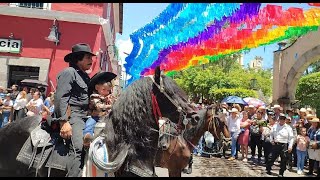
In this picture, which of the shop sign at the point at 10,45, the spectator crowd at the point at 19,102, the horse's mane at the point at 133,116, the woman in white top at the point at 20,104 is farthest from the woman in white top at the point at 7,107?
the horse's mane at the point at 133,116

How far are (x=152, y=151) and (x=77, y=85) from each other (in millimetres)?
1131

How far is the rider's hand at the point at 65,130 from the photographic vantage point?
11.3ft

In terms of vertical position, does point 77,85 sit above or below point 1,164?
above

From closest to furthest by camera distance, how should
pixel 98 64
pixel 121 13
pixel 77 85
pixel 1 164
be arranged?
pixel 77 85
pixel 1 164
pixel 98 64
pixel 121 13

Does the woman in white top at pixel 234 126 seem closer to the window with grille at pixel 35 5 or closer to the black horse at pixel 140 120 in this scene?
the window with grille at pixel 35 5

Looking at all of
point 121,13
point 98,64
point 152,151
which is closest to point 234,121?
point 98,64

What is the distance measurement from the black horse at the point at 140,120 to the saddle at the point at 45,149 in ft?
0.31

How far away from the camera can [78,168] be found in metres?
3.47

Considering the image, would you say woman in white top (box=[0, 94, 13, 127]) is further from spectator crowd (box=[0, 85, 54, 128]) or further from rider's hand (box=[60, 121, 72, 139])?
rider's hand (box=[60, 121, 72, 139])

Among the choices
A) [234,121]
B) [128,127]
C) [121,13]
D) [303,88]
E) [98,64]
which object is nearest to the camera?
[128,127]

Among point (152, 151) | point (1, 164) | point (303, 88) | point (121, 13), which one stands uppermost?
point (121, 13)

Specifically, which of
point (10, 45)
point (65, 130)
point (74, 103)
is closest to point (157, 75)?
point (74, 103)

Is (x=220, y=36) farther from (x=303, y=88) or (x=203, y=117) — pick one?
(x=303, y=88)

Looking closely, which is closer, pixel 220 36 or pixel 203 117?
pixel 203 117
